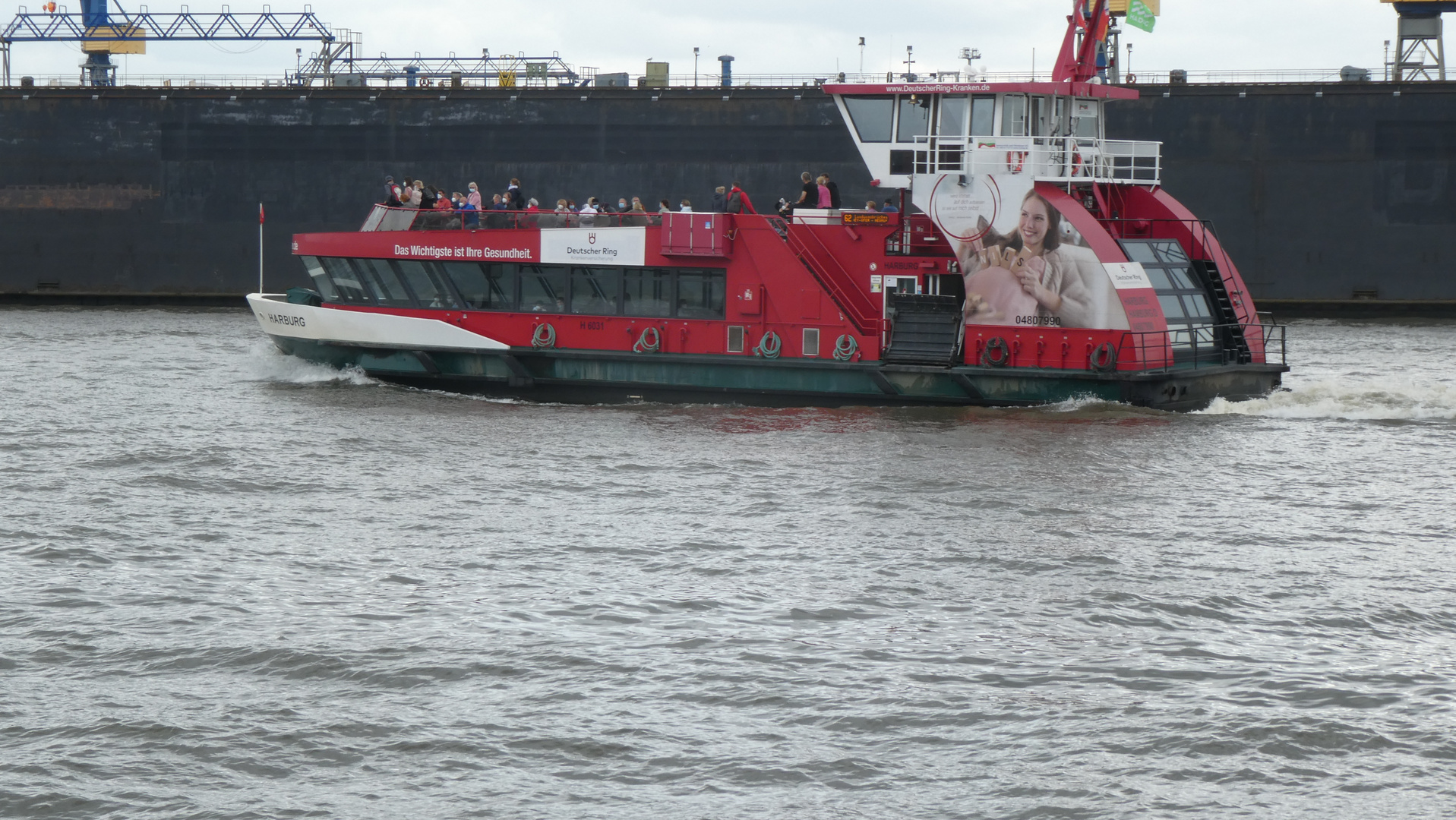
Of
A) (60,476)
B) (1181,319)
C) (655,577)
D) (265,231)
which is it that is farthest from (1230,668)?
(265,231)

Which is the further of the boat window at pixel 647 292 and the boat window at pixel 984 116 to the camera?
the boat window at pixel 647 292

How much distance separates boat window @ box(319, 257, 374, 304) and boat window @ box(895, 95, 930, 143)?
8.33 metres

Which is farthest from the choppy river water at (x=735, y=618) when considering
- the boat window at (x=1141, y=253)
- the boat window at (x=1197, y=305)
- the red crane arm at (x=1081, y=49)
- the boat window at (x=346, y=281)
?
the red crane arm at (x=1081, y=49)

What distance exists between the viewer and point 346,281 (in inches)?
927

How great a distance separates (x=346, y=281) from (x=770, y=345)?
686cm

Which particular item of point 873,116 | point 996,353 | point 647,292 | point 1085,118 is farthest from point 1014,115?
point 647,292

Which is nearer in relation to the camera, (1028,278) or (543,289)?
(1028,278)

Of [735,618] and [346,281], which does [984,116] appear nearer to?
[346,281]

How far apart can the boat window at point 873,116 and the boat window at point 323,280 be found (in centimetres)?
832

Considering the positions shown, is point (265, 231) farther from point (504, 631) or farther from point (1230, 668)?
point (1230, 668)

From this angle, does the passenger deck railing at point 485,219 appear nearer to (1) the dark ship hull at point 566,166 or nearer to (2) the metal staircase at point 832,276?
(2) the metal staircase at point 832,276

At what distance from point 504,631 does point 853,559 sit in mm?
3365

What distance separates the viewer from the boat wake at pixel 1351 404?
67.1 feet

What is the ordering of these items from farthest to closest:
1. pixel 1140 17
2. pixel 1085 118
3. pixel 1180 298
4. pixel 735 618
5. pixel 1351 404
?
pixel 1140 17, pixel 1085 118, pixel 1351 404, pixel 1180 298, pixel 735 618
